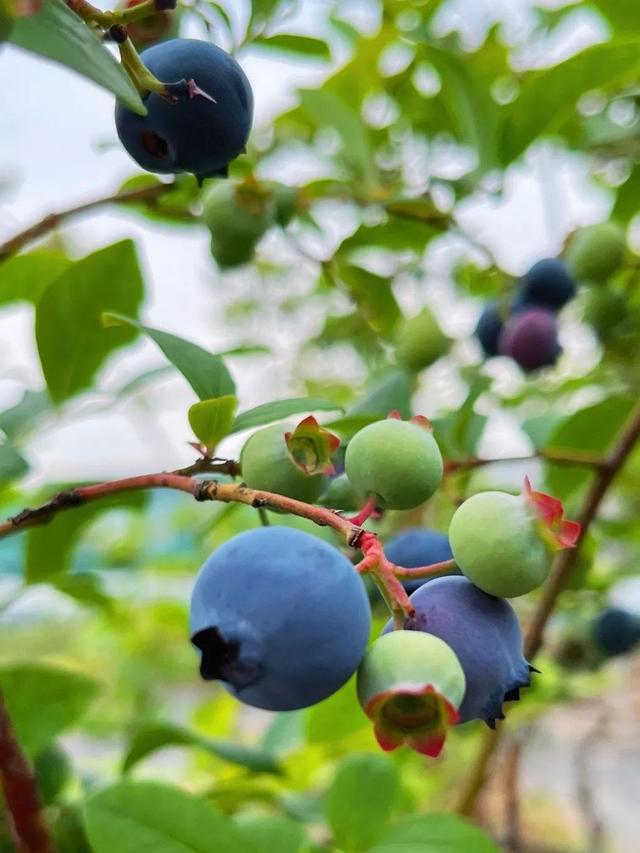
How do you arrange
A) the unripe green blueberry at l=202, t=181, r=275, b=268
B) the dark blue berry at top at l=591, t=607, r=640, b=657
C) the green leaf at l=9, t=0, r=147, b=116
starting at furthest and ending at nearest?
the dark blue berry at top at l=591, t=607, r=640, b=657 < the unripe green blueberry at l=202, t=181, r=275, b=268 < the green leaf at l=9, t=0, r=147, b=116

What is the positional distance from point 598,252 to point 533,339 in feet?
0.40

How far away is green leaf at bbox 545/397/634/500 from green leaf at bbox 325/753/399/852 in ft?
1.27

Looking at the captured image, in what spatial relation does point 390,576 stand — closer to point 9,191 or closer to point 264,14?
point 264,14

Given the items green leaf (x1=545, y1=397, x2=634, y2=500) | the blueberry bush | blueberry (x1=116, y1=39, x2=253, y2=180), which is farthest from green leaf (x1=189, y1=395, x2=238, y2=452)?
green leaf (x1=545, y1=397, x2=634, y2=500)

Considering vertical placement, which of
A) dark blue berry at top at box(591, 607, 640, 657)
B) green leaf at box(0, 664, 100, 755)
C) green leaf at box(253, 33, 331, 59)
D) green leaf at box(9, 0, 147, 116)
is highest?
A: green leaf at box(9, 0, 147, 116)

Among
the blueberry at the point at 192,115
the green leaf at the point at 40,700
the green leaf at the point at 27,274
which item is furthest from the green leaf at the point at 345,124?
the green leaf at the point at 40,700

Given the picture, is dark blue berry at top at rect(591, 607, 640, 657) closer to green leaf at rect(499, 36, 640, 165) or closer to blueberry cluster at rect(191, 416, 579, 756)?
green leaf at rect(499, 36, 640, 165)

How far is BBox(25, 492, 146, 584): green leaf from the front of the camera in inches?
33.0

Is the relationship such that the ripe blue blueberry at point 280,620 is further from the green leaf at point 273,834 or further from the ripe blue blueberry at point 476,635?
the green leaf at point 273,834

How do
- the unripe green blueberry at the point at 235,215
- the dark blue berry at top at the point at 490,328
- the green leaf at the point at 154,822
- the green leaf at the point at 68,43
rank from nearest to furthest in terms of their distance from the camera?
the green leaf at the point at 68,43
the green leaf at the point at 154,822
the unripe green blueberry at the point at 235,215
the dark blue berry at top at the point at 490,328

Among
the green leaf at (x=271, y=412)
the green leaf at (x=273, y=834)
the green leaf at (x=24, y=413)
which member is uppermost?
the green leaf at (x=271, y=412)

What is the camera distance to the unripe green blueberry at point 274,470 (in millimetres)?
491

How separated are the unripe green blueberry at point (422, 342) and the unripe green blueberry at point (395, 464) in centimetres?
51

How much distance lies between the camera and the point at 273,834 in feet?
2.30
